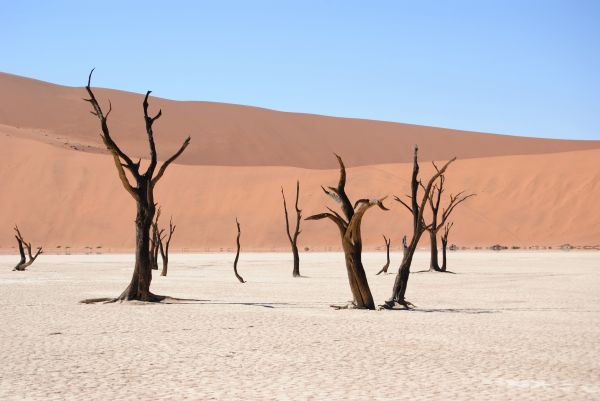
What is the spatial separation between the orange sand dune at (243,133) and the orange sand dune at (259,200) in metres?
21.4

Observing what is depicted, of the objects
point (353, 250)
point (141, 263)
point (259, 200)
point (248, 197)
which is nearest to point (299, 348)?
point (353, 250)

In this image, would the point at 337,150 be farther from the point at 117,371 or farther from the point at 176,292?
the point at 117,371

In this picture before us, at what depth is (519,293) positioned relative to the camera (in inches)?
841

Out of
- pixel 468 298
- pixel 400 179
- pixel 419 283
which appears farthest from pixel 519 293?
pixel 400 179

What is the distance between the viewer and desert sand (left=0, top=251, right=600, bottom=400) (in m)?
8.34

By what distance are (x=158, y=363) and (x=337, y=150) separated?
10701 centimetres

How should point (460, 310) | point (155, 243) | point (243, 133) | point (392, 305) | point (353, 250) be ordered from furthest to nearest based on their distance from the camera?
point (243, 133), point (155, 243), point (392, 305), point (460, 310), point (353, 250)

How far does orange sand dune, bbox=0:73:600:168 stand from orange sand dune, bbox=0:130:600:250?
2141 centimetres

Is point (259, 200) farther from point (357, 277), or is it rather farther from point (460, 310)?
point (460, 310)

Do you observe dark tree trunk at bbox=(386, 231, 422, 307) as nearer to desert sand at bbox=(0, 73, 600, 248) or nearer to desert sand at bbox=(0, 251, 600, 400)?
desert sand at bbox=(0, 251, 600, 400)

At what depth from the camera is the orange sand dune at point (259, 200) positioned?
221 ft

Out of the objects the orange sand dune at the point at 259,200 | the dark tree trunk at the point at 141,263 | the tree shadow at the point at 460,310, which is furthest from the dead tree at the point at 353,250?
the orange sand dune at the point at 259,200

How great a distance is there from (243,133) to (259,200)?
42.6 meters

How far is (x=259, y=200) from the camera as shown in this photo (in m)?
74.2
